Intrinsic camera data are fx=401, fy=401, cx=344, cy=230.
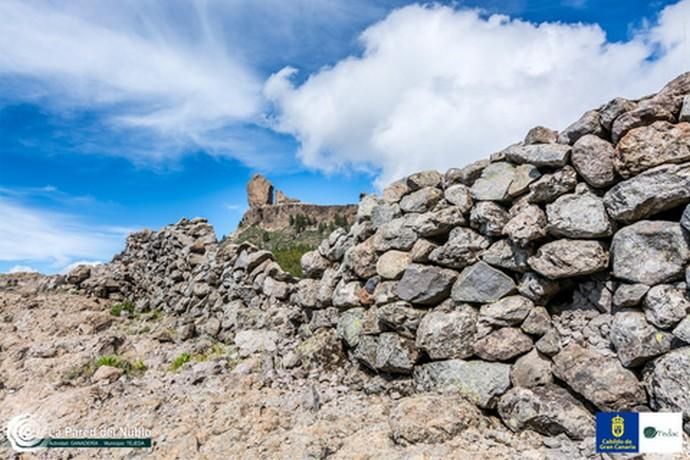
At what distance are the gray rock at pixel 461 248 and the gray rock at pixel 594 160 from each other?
118cm

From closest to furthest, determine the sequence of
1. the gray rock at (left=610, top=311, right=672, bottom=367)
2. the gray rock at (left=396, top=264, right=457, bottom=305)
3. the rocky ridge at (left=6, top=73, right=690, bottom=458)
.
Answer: the gray rock at (left=610, top=311, right=672, bottom=367)
the rocky ridge at (left=6, top=73, right=690, bottom=458)
the gray rock at (left=396, top=264, right=457, bottom=305)

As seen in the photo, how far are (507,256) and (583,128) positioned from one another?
144 cm

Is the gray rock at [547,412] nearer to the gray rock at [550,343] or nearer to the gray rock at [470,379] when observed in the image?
the gray rock at [470,379]

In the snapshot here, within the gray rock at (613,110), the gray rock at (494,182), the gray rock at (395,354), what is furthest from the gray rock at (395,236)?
the gray rock at (613,110)

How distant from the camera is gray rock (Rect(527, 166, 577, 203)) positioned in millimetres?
3848

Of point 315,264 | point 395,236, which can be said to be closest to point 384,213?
point 395,236

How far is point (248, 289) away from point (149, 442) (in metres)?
3.29

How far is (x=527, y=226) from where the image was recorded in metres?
3.94

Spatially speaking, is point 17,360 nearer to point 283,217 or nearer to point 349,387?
point 349,387

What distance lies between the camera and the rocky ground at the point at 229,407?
3607mm

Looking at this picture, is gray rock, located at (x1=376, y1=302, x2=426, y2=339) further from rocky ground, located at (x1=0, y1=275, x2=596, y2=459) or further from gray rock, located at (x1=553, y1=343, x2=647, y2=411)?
gray rock, located at (x1=553, y1=343, x2=647, y2=411)

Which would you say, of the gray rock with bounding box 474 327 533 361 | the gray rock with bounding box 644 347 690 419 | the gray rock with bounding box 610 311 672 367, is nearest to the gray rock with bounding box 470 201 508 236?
the gray rock with bounding box 474 327 533 361

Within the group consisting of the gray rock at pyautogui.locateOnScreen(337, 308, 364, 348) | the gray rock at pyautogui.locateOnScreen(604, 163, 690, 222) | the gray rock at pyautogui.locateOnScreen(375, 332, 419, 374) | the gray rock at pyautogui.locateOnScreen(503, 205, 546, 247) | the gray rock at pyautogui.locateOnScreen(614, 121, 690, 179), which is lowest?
the gray rock at pyautogui.locateOnScreen(375, 332, 419, 374)

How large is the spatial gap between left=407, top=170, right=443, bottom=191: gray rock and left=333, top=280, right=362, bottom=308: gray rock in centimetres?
157
